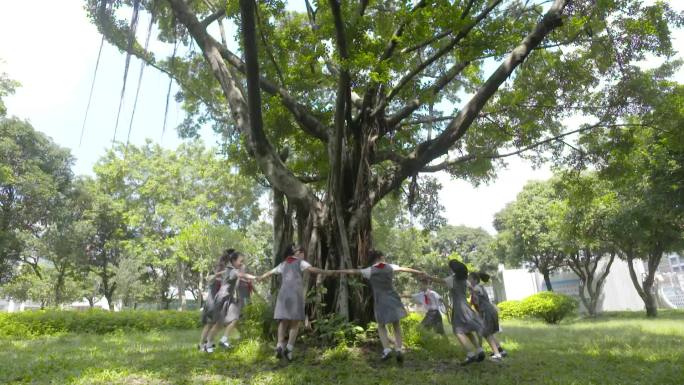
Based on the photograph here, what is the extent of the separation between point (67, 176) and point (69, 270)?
24.2 feet

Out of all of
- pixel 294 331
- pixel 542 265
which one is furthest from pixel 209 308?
pixel 542 265

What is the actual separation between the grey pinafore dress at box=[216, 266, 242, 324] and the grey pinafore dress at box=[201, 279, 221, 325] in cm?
10

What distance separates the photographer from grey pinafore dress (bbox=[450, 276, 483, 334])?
5.95 m

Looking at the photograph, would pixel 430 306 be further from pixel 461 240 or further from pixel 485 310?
pixel 461 240

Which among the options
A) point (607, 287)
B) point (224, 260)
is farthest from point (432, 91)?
point (607, 287)

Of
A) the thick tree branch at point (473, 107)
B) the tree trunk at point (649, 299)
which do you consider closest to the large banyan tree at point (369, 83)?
the thick tree branch at point (473, 107)

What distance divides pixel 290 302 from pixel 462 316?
91.1 inches

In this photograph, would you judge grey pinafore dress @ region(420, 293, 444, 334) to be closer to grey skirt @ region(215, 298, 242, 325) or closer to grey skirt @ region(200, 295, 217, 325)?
grey skirt @ region(215, 298, 242, 325)

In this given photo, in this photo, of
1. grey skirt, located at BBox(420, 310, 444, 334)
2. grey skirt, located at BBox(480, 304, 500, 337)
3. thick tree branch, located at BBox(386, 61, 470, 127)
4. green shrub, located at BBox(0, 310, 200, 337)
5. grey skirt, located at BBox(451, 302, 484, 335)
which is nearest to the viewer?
grey skirt, located at BBox(451, 302, 484, 335)

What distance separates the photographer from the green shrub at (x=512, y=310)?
62.8 feet

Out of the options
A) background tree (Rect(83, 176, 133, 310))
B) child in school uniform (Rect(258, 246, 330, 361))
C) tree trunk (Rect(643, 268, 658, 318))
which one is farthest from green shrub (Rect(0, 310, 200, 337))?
tree trunk (Rect(643, 268, 658, 318))

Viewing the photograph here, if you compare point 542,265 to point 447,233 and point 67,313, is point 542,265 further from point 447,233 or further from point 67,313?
point 67,313

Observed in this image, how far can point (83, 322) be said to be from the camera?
41.7 feet

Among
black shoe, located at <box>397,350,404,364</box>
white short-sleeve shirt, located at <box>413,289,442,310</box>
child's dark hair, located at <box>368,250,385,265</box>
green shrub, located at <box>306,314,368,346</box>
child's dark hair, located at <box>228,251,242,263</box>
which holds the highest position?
child's dark hair, located at <box>228,251,242,263</box>
